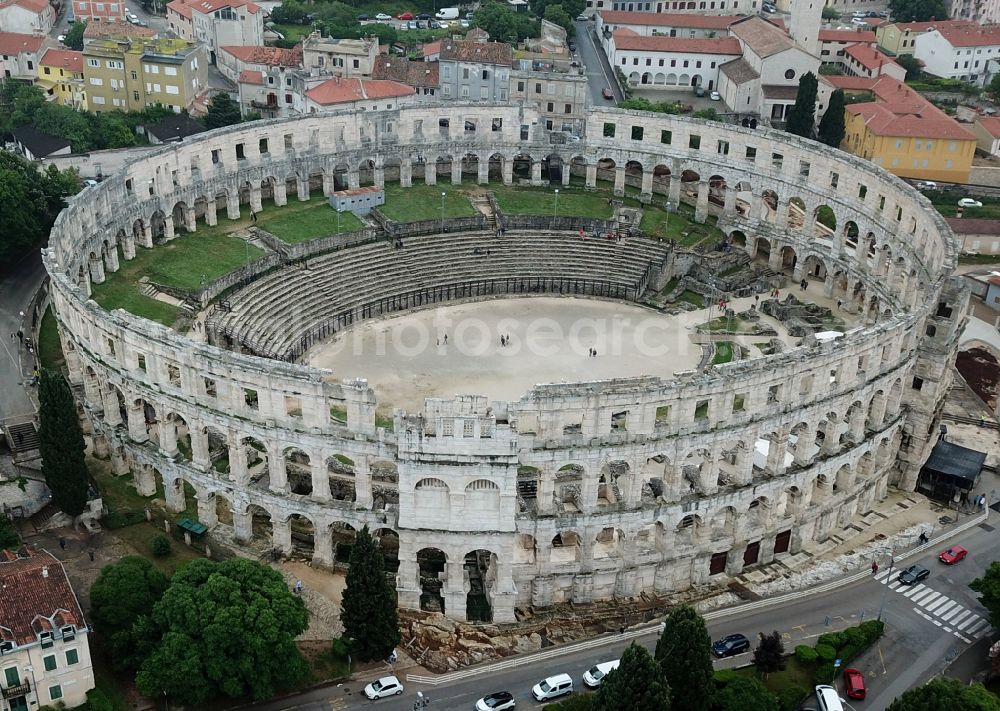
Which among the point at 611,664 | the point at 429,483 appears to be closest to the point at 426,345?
the point at 429,483

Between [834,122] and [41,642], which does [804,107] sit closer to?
[834,122]

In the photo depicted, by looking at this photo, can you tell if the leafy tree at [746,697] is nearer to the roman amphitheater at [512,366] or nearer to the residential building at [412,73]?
the roman amphitheater at [512,366]

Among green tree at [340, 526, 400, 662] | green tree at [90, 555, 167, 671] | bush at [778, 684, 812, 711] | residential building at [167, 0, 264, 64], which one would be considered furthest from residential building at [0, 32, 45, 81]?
bush at [778, 684, 812, 711]

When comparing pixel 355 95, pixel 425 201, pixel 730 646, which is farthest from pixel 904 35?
pixel 730 646

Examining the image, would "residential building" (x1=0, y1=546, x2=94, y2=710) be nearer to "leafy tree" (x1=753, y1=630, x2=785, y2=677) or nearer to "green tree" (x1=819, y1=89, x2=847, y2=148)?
"leafy tree" (x1=753, y1=630, x2=785, y2=677)

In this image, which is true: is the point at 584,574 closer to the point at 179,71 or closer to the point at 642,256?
the point at 642,256

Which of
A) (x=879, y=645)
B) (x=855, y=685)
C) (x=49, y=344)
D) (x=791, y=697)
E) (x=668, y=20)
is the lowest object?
(x=879, y=645)
